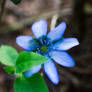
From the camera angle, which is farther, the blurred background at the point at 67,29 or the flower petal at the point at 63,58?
the blurred background at the point at 67,29

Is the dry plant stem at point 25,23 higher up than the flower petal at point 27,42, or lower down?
lower down

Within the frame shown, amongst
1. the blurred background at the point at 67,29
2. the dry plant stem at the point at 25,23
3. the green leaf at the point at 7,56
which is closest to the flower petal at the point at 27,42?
the green leaf at the point at 7,56

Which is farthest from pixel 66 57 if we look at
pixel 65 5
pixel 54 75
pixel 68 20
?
pixel 65 5

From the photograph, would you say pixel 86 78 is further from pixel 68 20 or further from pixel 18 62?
pixel 18 62

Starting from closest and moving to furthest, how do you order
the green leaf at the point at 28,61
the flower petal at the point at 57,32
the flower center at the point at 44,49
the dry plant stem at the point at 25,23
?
the green leaf at the point at 28,61 → the flower petal at the point at 57,32 → the flower center at the point at 44,49 → the dry plant stem at the point at 25,23

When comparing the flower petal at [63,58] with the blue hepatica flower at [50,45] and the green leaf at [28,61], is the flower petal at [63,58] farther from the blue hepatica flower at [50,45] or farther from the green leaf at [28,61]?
the green leaf at [28,61]

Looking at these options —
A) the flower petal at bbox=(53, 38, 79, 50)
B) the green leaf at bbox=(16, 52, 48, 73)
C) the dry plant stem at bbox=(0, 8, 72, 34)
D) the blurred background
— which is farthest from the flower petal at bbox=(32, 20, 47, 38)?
the dry plant stem at bbox=(0, 8, 72, 34)

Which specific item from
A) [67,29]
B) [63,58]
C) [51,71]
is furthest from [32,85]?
[67,29]
